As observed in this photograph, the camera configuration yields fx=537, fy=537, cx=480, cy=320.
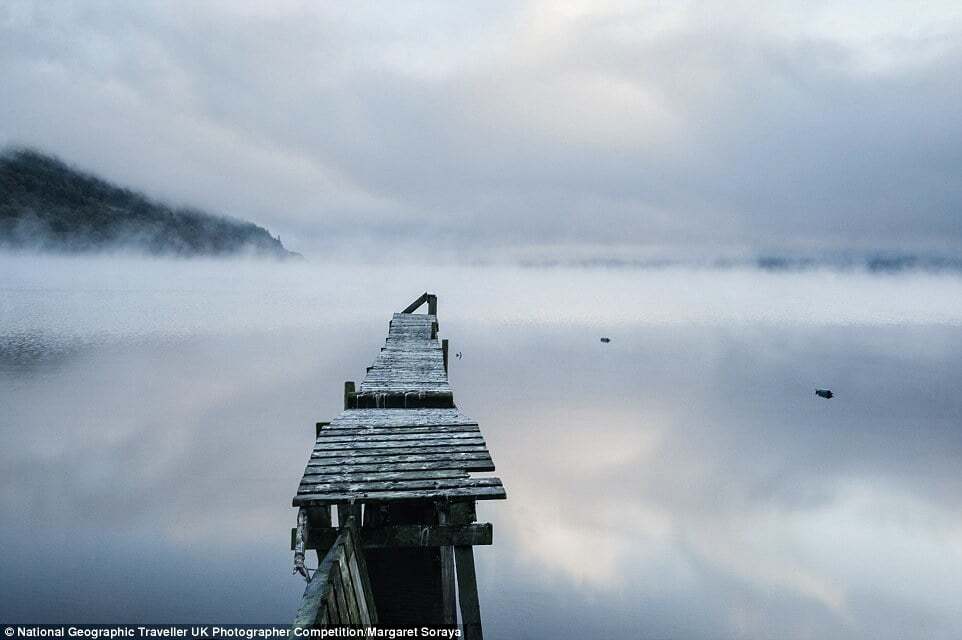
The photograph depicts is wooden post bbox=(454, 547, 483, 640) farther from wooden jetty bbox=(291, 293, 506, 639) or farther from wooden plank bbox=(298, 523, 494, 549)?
wooden plank bbox=(298, 523, 494, 549)

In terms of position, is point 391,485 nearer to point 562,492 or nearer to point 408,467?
point 408,467

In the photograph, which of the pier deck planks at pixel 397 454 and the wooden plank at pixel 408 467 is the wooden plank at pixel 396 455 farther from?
the wooden plank at pixel 408 467

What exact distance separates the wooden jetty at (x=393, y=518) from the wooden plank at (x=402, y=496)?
→ 1 cm

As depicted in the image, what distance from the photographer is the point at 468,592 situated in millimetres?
7309

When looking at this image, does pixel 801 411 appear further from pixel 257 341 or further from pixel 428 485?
pixel 257 341

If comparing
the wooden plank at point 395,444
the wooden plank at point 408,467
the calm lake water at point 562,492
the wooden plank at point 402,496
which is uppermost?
the wooden plank at point 395,444

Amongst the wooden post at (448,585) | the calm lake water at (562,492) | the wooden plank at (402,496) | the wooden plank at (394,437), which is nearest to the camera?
the wooden plank at (402,496)

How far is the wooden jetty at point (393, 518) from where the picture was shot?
510 cm

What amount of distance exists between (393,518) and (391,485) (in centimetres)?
296

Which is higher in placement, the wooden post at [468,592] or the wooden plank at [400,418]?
the wooden plank at [400,418]

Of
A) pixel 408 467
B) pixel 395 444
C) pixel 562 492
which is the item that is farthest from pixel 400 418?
pixel 562 492

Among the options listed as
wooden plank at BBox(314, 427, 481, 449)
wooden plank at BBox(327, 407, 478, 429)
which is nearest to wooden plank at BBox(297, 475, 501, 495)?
wooden plank at BBox(314, 427, 481, 449)

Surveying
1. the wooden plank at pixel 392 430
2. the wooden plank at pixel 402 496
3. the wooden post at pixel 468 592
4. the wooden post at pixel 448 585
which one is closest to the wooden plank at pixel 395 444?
the wooden plank at pixel 392 430

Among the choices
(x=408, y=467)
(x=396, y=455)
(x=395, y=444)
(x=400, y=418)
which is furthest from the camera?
(x=400, y=418)
